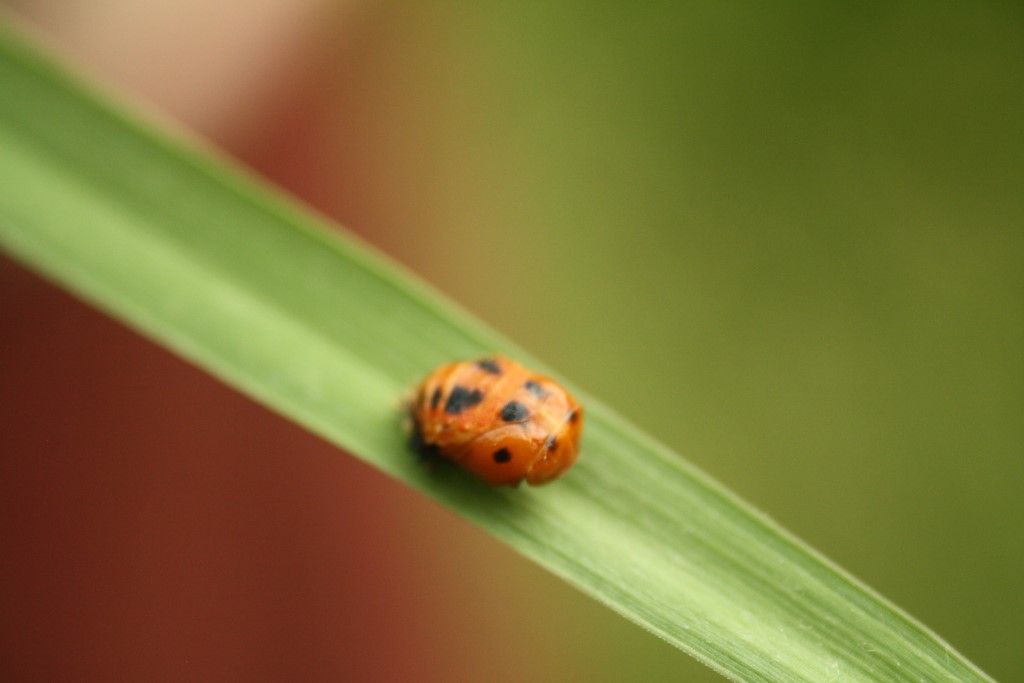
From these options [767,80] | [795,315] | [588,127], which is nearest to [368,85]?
[588,127]

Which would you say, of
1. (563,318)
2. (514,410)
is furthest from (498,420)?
(563,318)

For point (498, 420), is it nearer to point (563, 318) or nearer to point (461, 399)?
point (461, 399)

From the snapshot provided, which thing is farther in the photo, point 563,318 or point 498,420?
point 563,318

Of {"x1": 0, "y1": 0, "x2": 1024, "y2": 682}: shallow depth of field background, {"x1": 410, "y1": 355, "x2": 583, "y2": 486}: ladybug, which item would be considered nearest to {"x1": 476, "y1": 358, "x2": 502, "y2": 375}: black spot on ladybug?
{"x1": 410, "y1": 355, "x2": 583, "y2": 486}: ladybug

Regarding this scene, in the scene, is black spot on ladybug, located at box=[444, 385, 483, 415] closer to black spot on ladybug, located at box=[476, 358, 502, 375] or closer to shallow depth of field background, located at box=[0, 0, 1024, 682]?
black spot on ladybug, located at box=[476, 358, 502, 375]

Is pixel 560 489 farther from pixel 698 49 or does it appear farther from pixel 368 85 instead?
pixel 698 49
